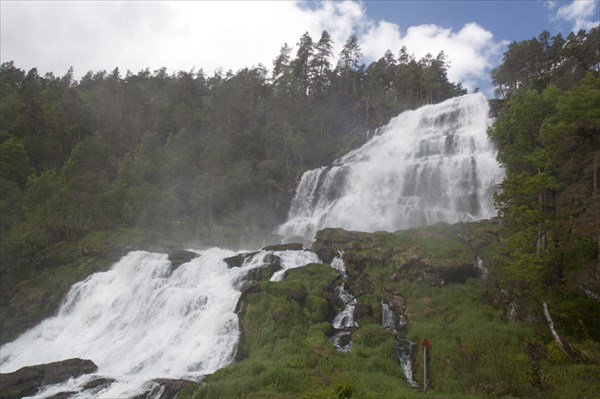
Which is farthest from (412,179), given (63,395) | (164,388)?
(63,395)

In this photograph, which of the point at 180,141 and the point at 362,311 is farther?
the point at 180,141

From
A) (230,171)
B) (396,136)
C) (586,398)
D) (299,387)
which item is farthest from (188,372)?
(396,136)

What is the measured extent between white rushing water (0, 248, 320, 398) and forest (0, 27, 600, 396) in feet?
11.3

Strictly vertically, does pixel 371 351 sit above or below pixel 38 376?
above

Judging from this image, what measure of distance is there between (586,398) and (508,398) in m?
1.92

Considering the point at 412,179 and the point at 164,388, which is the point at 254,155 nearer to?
the point at 412,179

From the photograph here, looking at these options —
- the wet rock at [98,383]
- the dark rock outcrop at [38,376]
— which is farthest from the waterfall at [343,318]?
the dark rock outcrop at [38,376]

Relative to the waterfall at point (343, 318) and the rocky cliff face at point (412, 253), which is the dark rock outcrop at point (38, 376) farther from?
the rocky cliff face at point (412, 253)

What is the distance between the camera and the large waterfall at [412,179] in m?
35.4

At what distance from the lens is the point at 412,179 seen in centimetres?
3966

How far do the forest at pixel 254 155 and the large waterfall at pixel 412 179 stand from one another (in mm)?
4476

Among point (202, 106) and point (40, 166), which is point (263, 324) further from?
point (202, 106)

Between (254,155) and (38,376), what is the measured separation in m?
42.4

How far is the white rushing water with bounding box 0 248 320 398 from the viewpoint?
1837 centimetres
